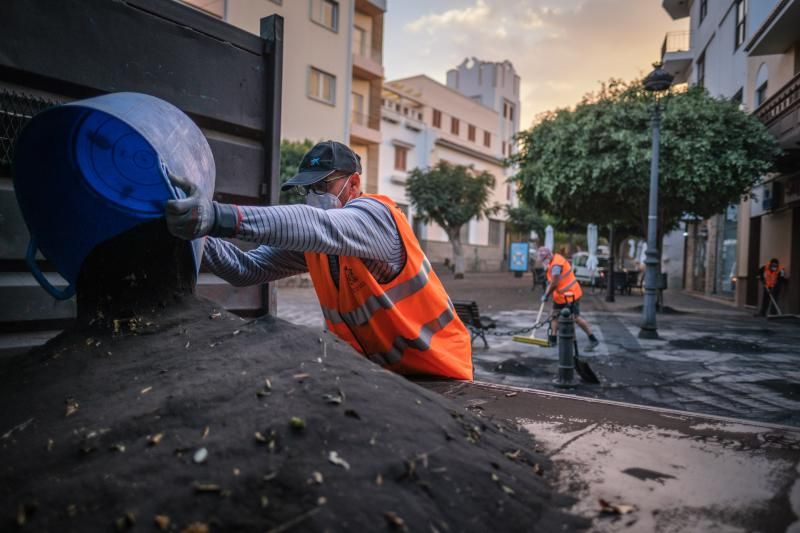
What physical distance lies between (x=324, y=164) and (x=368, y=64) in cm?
2715

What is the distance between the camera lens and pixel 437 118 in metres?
39.3

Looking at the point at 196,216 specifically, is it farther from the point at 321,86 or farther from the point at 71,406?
the point at 321,86

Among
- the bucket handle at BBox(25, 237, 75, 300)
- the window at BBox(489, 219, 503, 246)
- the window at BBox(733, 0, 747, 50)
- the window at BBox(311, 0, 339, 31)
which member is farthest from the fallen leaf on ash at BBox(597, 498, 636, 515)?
the window at BBox(489, 219, 503, 246)

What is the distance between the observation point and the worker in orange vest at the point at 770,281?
1454 centimetres

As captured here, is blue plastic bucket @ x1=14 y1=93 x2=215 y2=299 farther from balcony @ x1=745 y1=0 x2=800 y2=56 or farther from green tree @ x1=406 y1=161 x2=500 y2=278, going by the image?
green tree @ x1=406 y1=161 x2=500 y2=278

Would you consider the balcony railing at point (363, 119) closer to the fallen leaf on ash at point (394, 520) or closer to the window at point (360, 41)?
the window at point (360, 41)

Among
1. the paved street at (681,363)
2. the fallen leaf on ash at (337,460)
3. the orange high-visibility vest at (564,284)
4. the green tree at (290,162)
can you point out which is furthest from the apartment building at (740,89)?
the fallen leaf on ash at (337,460)

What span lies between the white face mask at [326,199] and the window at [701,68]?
25.6 meters

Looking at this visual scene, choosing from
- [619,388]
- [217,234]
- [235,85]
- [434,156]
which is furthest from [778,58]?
[434,156]

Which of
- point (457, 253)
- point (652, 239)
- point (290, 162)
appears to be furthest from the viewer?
point (457, 253)

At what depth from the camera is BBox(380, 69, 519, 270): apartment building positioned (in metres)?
34.1

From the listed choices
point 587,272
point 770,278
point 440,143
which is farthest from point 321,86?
point 770,278

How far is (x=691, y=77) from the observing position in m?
26.6

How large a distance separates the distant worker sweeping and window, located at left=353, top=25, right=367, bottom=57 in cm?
2698
